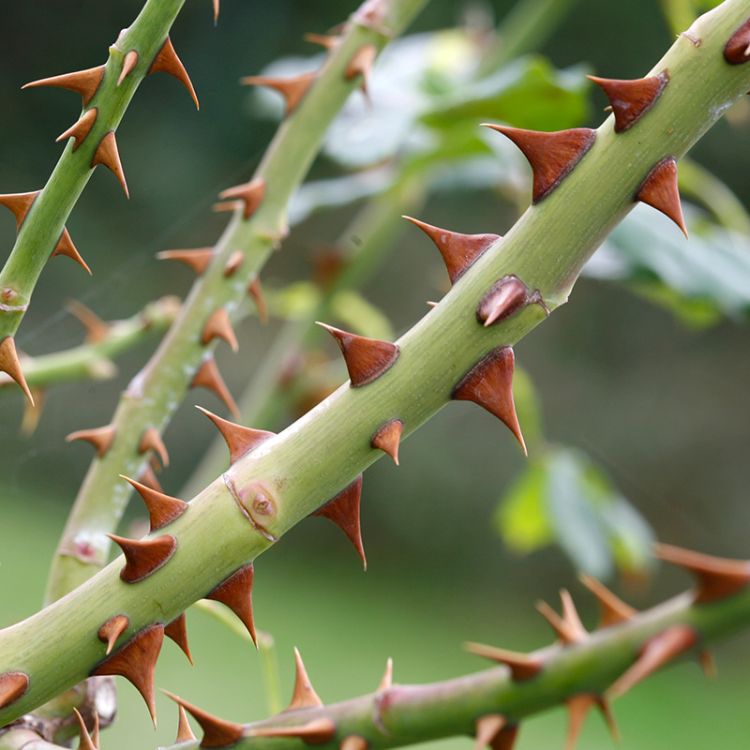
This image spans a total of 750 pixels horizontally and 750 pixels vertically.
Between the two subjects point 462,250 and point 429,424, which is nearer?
point 462,250

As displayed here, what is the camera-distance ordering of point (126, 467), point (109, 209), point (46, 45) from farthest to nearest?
point (109, 209) → point (46, 45) → point (126, 467)

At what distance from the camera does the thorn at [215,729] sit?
28cm

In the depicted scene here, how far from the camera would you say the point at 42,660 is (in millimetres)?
249

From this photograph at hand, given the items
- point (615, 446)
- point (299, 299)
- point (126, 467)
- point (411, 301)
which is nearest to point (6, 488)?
point (299, 299)

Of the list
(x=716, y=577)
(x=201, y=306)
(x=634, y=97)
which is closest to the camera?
(x=634, y=97)

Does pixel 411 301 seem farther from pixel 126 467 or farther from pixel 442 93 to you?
pixel 126 467

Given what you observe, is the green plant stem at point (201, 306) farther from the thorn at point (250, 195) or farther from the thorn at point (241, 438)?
the thorn at point (241, 438)

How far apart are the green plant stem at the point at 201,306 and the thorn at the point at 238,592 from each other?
0.14m

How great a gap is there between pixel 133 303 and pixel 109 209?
198mm

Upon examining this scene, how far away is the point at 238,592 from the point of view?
252mm

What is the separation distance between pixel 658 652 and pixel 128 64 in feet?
→ 0.76

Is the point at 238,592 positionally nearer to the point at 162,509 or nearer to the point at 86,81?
the point at 162,509

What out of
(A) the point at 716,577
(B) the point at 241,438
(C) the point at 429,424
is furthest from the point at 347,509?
(C) the point at 429,424

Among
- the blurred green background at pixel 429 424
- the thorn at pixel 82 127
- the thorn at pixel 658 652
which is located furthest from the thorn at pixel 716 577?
the blurred green background at pixel 429 424
